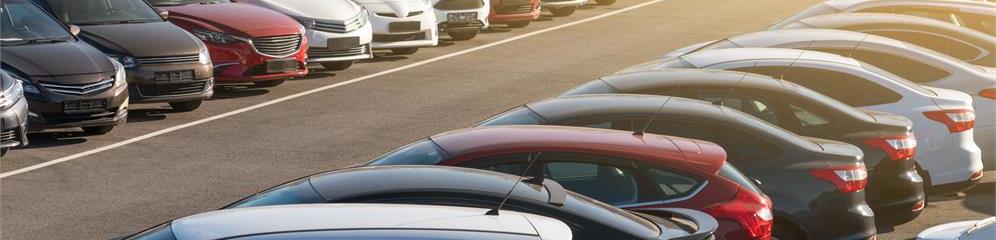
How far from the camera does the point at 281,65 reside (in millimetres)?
19125

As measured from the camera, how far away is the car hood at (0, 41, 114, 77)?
1498 centimetres

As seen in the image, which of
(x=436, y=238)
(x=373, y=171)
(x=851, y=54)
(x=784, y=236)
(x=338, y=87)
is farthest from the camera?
(x=338, y=87)

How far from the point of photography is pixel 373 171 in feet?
22.2

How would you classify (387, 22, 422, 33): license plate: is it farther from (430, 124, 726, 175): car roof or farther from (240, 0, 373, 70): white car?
(430, 124, 726, 175): car roof

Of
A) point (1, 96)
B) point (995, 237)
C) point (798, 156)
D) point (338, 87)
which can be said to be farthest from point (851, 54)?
point (338, 87)

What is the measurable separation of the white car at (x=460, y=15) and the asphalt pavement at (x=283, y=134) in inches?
12.7

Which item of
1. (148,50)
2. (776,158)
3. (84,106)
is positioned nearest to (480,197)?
(776,158)

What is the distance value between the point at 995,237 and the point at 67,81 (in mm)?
10134

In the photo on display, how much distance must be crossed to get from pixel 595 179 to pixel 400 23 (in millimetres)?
15364

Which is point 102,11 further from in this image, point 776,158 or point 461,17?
point 776,158

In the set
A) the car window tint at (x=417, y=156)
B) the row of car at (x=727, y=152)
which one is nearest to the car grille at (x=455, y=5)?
the row of car at (x=727, y=152)

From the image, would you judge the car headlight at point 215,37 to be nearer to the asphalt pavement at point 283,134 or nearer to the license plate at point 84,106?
the asphalt pavement at point 283,134

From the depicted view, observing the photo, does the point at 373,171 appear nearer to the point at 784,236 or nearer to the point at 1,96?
the point at 784,236

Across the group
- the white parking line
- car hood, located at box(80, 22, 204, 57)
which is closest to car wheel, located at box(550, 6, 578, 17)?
the white parking line
